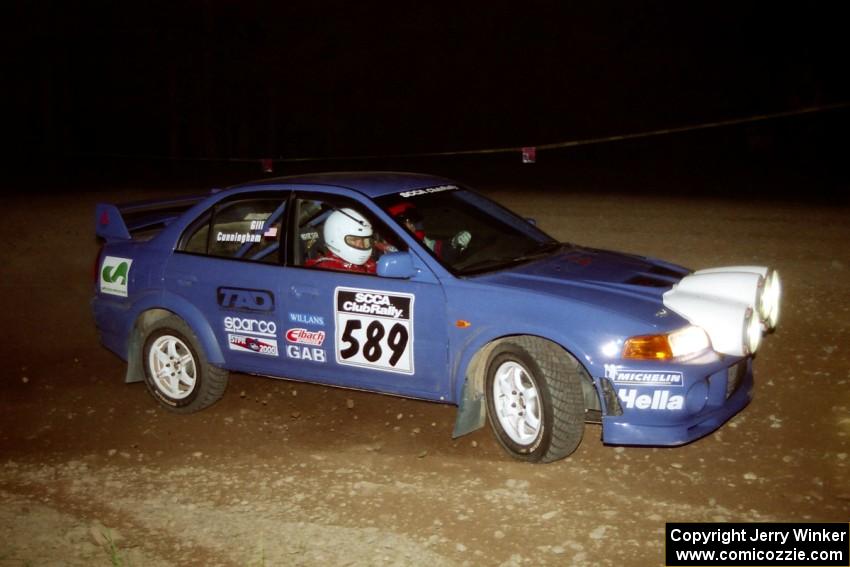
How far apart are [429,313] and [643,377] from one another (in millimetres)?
1307

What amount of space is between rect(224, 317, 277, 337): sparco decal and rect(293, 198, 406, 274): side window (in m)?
0.47

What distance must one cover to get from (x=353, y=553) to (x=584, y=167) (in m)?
20.0

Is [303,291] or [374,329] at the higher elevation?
[303,291]

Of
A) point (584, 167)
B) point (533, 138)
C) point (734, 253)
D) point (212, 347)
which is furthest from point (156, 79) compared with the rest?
point (212, 347)

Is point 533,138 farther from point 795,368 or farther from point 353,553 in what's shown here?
point 353,553

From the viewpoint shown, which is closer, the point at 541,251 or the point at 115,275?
the point at 541,251

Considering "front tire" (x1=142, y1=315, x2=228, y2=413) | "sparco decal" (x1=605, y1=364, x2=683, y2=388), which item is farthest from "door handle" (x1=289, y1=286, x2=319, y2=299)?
"sparco decal" (x1=605, y1=364, x2=683, y2=388)

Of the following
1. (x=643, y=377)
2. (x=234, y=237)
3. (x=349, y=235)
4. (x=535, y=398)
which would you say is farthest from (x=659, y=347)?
(x=234, y=237)

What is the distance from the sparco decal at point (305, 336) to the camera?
5.88 m

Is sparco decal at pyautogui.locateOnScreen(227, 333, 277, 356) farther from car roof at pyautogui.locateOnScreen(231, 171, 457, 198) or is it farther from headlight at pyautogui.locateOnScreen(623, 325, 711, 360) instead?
headlight at pyautogui.locateOnScreen(623, 325, 711, 360)

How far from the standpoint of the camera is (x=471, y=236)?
20.9 ft

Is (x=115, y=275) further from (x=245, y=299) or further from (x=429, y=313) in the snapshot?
(x=429, y=313)

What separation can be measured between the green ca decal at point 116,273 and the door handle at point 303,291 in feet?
4.98

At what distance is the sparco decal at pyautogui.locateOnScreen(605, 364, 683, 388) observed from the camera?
4902 mm
